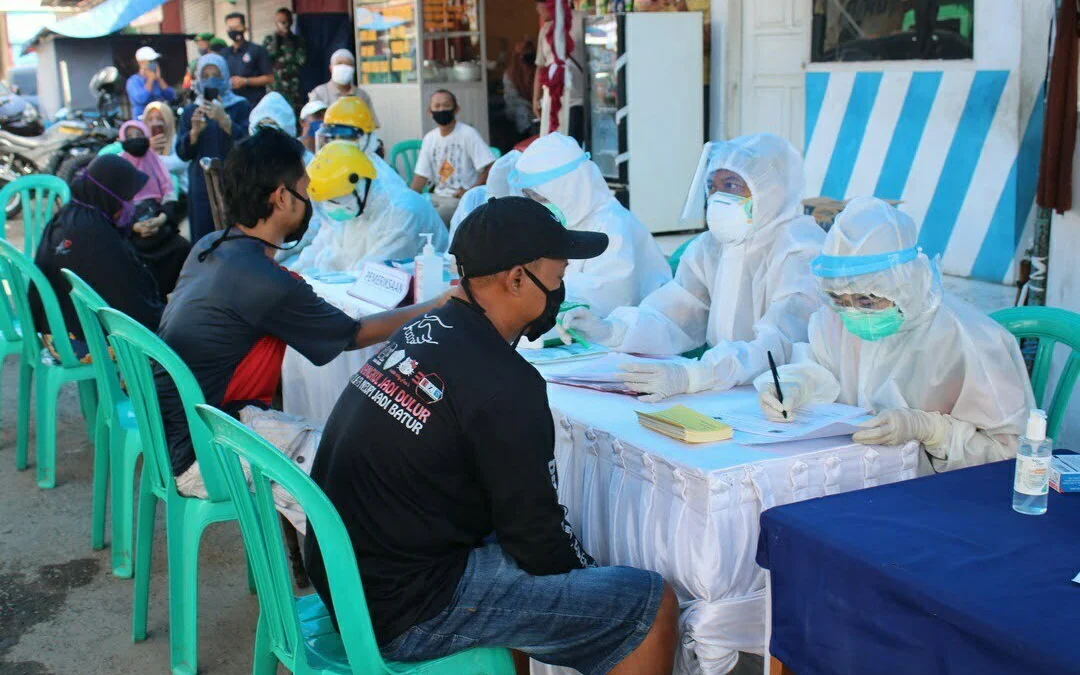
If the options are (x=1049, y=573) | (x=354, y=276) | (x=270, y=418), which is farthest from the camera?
(x=354, y=276)

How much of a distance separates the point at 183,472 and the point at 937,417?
1.89 m

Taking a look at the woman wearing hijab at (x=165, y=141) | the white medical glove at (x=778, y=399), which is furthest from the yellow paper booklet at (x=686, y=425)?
the woman wearing hijab at (x=165, y=141)

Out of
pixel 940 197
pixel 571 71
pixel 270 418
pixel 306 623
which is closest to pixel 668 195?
pixel 571 71

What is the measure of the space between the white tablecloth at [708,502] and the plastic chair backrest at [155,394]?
0.96 meters

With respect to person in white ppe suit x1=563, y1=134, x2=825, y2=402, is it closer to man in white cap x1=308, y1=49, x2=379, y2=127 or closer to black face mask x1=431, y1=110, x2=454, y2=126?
black face mask x1=431, y1=110, x2=454, y2=126

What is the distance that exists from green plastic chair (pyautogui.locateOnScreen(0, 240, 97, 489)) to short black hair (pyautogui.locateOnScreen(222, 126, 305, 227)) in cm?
145

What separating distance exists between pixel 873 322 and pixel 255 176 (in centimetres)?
167

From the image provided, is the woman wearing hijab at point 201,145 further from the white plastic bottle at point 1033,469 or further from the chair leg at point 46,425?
the white plastic bottle at point 1033,469

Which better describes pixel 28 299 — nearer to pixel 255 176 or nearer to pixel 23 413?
pixel 23 413

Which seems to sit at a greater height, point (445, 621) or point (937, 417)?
point (937, 417)

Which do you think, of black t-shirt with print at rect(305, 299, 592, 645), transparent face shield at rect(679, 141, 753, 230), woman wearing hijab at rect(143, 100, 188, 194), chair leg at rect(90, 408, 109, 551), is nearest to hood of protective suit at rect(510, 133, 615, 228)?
transparent face shield at rect(679, 141, 753, 230)

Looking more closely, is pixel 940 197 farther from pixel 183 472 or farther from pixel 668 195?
pixel 183 472

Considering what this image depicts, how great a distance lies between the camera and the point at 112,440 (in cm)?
340

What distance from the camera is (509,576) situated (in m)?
1.94
